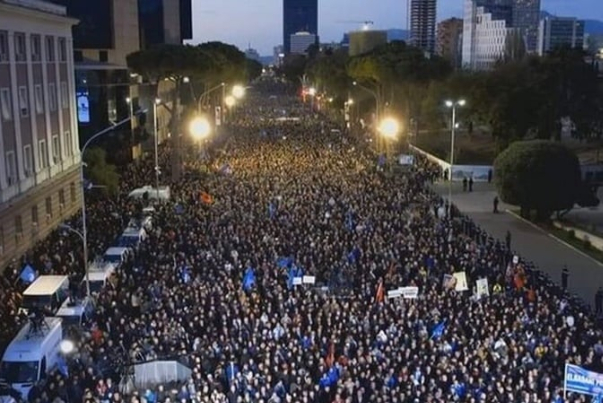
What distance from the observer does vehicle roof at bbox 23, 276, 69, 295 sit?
2359cm

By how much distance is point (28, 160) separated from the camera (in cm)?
3438

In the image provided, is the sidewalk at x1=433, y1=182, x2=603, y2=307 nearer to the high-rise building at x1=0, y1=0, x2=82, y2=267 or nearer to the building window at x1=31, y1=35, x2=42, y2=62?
the high-rise building at x1=0, y1=0, x2=82, y2=267

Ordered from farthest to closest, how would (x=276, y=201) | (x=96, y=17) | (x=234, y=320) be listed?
(x=96, y=17) → (x=276, y=201) → (x=234, y=320)

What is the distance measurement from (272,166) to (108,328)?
30128mm

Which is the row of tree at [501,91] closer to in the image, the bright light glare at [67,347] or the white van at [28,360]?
the bright light glare at [67,347]

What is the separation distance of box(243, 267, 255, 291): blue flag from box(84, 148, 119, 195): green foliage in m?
16.1

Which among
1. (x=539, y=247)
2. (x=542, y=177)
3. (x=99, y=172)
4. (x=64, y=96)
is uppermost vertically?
(x=64, y=96)

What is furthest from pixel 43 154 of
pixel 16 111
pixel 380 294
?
pixel 380 294

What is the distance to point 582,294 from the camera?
1105 inches

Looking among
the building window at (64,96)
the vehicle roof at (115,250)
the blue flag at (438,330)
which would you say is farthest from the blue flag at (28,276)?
the building window at (64,96)

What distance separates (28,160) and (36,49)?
555 cm

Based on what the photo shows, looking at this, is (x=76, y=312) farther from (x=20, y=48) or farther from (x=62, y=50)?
(x=62, y=50)

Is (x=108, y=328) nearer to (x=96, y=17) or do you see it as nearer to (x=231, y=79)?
(x=96, y=17)

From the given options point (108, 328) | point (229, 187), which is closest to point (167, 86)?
point (229, 187)
